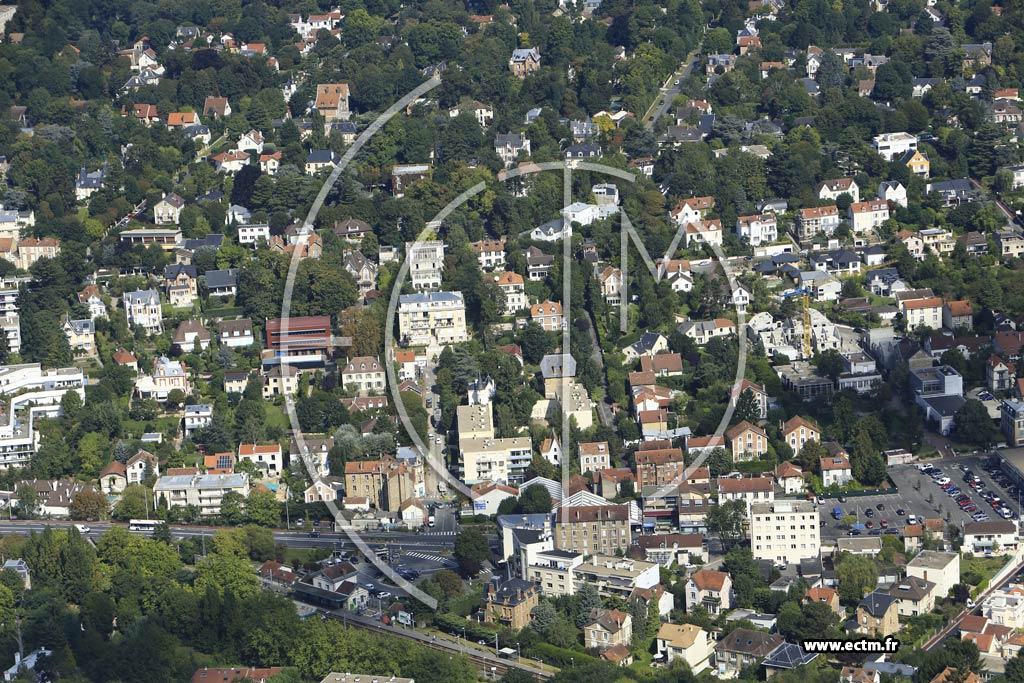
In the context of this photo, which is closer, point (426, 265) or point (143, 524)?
point (143, 524)

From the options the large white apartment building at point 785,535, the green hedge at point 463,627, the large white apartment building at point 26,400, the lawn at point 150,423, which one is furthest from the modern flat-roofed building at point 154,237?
the large white apartment building at point 785,535

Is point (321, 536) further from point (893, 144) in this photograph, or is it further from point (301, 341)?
point (893, 144)

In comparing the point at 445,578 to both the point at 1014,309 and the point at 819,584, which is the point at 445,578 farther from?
the point at 1014,309

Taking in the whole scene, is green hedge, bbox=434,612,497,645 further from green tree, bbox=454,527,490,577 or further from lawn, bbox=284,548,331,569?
lawn, bbox=284,548,331,569

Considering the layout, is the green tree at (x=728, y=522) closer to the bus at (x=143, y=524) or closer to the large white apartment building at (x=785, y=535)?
the large white apartment building at (x=785, y=535)

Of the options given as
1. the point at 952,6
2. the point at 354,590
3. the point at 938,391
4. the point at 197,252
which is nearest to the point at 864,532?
the point at 938,391

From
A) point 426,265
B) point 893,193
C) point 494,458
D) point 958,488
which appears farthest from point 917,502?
point 426,265
